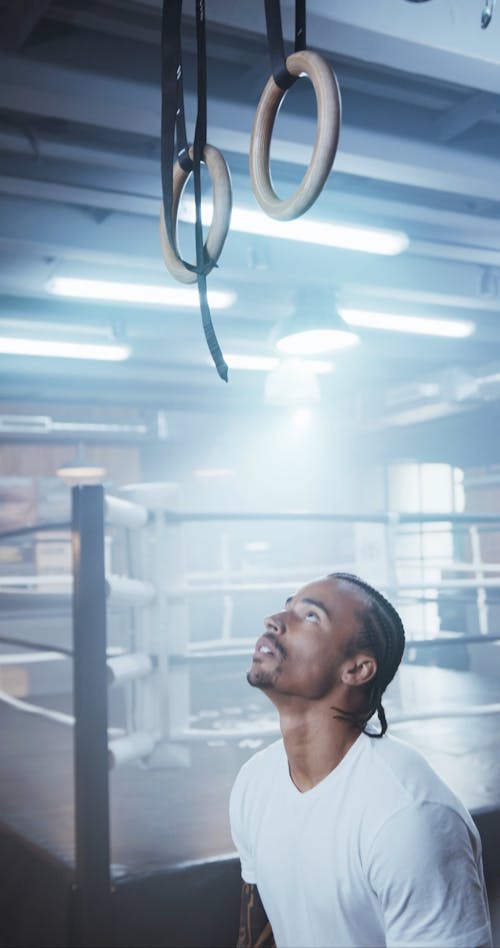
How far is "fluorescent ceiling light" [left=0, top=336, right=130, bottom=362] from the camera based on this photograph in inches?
264

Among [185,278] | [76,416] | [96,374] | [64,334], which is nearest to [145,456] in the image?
[76,416]

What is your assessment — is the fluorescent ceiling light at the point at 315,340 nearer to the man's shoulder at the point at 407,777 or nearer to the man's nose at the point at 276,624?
the man's nose at the point at 276,624

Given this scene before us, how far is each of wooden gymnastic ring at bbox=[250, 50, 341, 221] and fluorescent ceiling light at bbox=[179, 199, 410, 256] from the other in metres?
2.60

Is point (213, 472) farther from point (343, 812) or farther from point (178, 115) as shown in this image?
point (343, 812)

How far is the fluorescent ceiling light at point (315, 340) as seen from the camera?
4891mm

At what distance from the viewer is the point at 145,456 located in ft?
42.5

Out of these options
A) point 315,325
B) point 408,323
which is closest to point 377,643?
point 315,325

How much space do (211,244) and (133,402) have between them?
28.6 feet

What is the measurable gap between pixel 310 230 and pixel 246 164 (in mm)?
423

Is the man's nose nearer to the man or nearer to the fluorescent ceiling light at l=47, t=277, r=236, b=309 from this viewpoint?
the man

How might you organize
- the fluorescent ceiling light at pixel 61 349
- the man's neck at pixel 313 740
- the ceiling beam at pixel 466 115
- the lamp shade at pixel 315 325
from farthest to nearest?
the fluorescent ceiling light at pixel 61 349 → the lamp shade at pixel 315 325 → the ceiling beam at pixel 466 115 → the man's neck at pixel 313 740

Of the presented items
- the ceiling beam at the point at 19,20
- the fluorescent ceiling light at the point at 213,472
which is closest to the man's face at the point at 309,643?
the ceiling beam at the point at 19,20

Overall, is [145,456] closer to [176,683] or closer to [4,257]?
[4,257]

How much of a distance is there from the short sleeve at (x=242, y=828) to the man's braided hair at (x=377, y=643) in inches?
8.9
